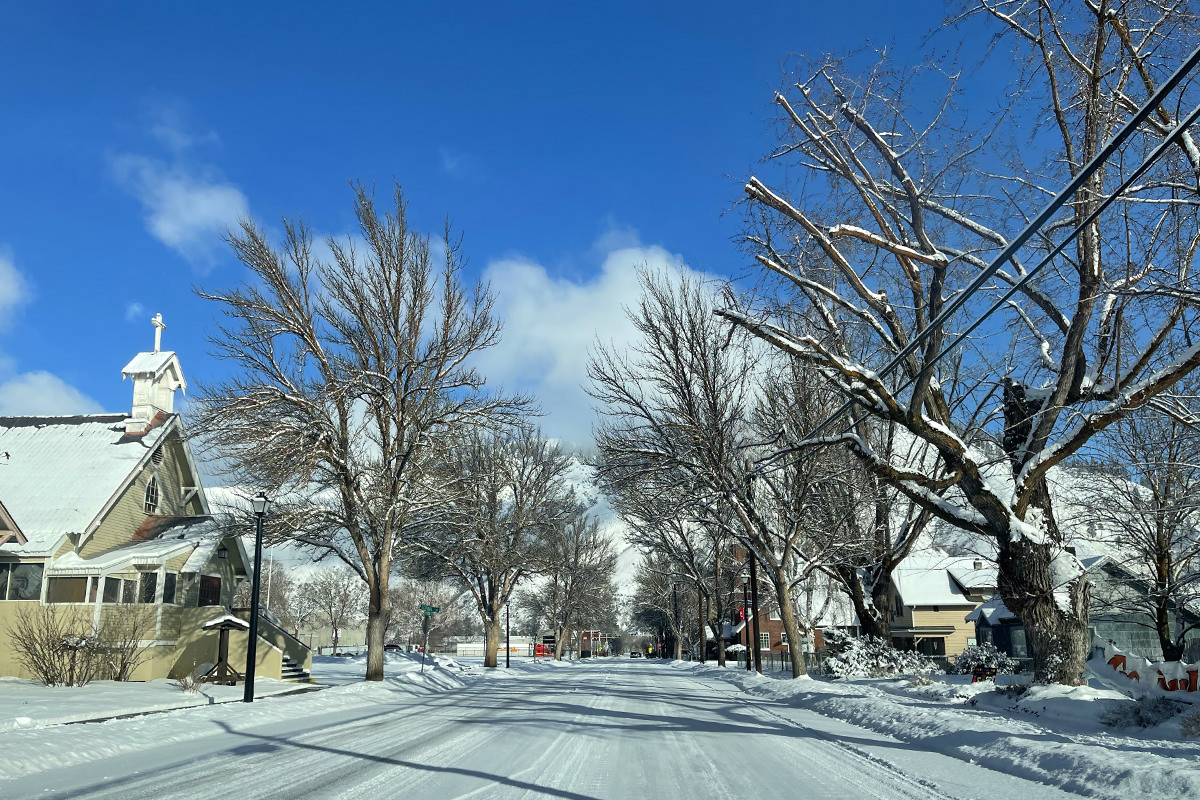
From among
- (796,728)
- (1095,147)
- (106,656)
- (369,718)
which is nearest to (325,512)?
(106,656)

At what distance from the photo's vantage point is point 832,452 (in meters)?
30.2

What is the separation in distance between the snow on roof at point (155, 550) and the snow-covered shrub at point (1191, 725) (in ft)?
81.8

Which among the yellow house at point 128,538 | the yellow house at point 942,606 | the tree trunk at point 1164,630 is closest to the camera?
the yellow house at point 128,538

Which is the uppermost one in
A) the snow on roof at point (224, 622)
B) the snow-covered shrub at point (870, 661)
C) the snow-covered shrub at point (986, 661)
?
the snow on roof at point (224, 622)

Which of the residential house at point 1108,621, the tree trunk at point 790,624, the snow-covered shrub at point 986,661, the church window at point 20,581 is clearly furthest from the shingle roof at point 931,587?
the church window at point 20,581

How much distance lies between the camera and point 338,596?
99.8m

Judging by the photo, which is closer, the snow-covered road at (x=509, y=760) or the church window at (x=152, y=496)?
the snow-covered road at (x=509, y=760)

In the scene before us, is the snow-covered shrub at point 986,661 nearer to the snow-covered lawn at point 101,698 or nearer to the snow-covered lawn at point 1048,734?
the snow-covered lawn at point 1048,734

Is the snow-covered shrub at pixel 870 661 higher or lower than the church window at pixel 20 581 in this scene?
lower

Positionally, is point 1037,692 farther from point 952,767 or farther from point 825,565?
point 825,565

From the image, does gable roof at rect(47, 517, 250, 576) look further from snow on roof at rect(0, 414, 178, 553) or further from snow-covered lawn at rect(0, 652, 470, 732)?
snow-covered lawn at rect(0, 652, 470, 732)

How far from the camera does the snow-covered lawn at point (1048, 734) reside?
7434 millimetres

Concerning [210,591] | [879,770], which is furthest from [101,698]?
[879,770]

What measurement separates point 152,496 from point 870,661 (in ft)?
86.2
